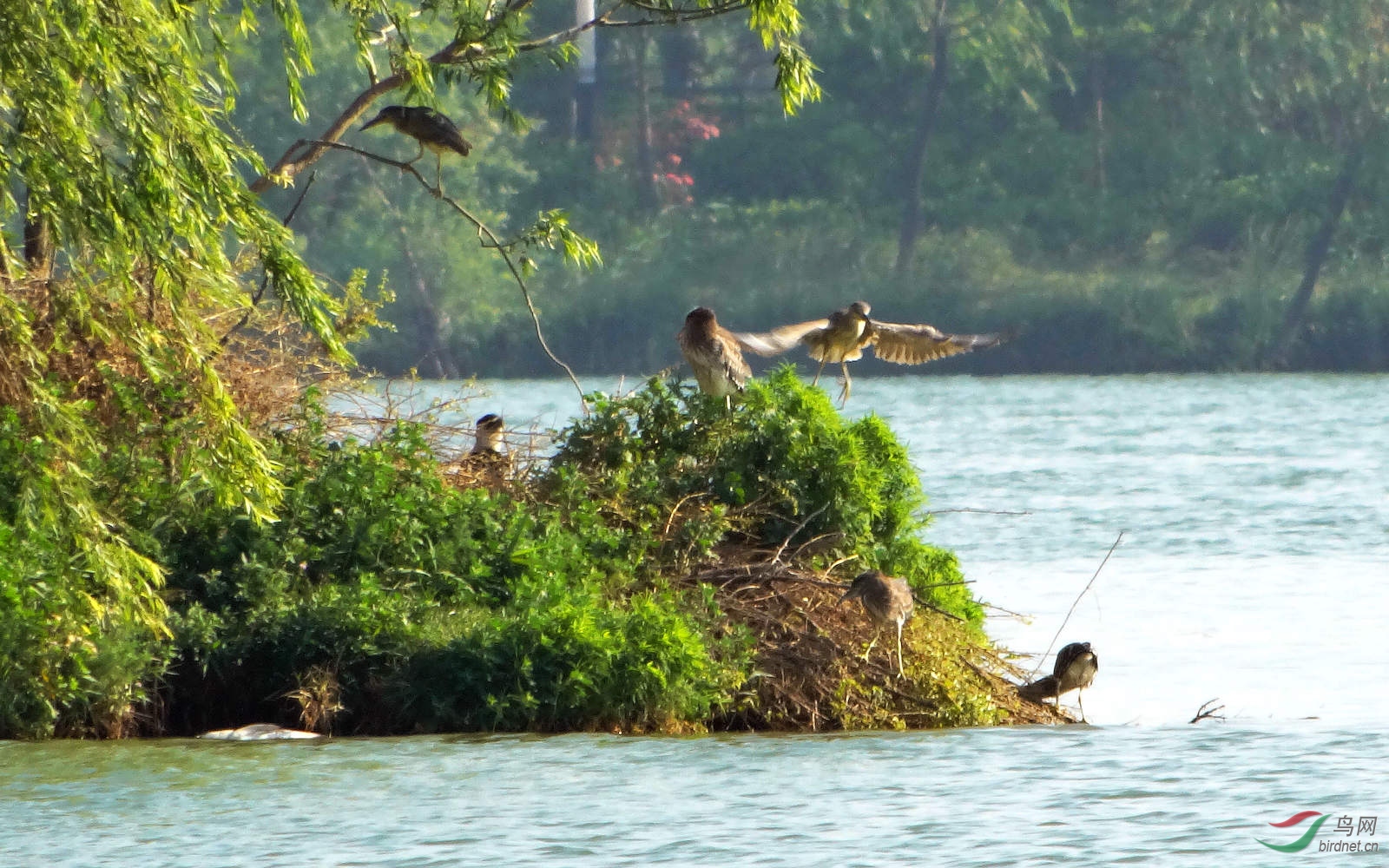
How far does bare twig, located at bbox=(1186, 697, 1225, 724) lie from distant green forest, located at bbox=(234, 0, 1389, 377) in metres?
33.9

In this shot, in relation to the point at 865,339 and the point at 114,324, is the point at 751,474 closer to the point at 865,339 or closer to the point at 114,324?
the point at 865,339

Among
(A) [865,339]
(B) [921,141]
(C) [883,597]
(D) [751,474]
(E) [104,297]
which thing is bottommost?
(C) [883,597]

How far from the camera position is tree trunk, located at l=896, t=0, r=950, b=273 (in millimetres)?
48938

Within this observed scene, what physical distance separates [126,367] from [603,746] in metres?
3.11

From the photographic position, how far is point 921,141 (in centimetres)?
4922

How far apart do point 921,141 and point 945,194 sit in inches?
52.1

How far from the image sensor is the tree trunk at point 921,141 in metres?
48.9

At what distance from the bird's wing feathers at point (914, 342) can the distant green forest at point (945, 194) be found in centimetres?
3266

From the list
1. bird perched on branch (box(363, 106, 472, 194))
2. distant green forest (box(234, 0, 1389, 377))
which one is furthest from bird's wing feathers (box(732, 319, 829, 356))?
distant green forest (box(234, 0, 1389, 377))

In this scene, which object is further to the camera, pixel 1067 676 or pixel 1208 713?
pixel 1208 713

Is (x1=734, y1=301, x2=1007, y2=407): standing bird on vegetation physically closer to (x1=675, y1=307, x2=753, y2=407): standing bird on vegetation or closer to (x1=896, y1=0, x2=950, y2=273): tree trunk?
(x1=675, y1=307, x2=753, y2=407): standing bird on vegetation

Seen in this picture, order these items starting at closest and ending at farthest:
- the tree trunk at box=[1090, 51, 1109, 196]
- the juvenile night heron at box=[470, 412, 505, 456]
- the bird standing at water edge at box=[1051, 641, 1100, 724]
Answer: the bird standing at water edge at box=[1051, 641, 1100, 724] → the juvenile night heron at box=[470, 412, 505, 456] → the tree trunk at box=[1090, 51, 1109, 196]

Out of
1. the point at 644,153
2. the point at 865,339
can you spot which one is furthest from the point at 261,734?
the point at 644,153

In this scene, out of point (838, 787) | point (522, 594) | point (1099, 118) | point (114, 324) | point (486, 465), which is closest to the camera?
point (838, 787)
